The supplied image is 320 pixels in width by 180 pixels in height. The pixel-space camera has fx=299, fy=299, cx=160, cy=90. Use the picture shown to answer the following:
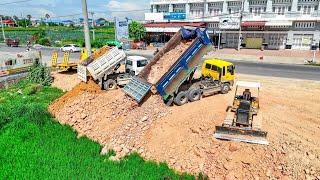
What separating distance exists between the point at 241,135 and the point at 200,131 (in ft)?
6.44

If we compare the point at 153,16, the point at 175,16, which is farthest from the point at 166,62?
the point at 153,16

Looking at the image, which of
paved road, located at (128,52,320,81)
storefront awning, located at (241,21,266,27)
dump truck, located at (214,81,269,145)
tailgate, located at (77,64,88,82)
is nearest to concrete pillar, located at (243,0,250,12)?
storefront awning, located at (241,21,266,27)

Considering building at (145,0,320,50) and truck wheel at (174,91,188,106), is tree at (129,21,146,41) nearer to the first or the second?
building at (145,0,320,50)

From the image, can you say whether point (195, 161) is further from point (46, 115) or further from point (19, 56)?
point (19, 56)

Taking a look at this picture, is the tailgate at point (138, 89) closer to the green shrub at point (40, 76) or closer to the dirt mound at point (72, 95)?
the dirt mound at point (72, 95)

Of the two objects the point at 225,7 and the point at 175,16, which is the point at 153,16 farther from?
the point at 225,7

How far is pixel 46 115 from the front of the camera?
16.8 metres

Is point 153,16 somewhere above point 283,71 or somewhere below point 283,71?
above

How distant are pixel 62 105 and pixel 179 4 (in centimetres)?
4788

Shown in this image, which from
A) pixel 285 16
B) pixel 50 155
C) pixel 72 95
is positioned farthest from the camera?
pixel 285 16

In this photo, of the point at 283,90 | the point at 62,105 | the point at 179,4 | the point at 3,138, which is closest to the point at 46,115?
the point at 62,105

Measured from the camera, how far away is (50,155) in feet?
41.8

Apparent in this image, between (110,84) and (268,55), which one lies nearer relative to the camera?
(110,84)

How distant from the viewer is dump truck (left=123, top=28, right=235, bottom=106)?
16344 millimetres
